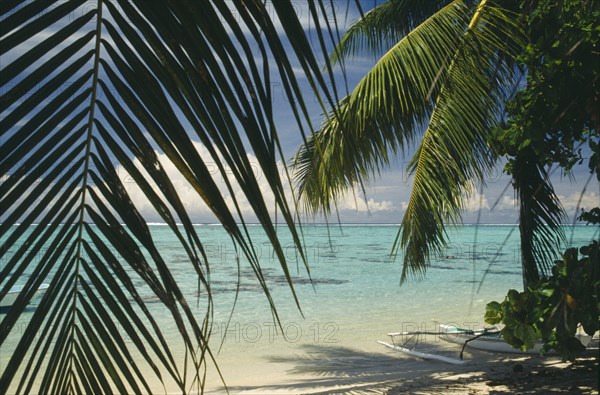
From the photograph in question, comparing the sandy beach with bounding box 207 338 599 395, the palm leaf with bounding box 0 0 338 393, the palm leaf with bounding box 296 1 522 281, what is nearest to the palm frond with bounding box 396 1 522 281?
the palm leaf with bounding box 296 1 522 281

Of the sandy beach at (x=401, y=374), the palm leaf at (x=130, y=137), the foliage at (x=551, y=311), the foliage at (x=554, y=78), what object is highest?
the foliage at (x=554, y=78)

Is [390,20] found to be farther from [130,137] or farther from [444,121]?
[130,137]

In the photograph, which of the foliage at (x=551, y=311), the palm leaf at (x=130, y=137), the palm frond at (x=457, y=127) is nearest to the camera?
the palm leaf at (x=130, y=137)

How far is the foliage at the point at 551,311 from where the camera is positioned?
9.21ft

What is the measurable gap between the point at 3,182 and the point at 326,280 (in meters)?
24.6

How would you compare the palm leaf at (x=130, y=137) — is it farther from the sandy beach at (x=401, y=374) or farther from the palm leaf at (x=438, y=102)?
the sandy beach at (x=401, y=374)

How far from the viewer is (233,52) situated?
591 millimetres

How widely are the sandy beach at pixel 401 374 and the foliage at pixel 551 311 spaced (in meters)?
1.76

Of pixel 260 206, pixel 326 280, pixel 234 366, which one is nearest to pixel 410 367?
pixel 234 366

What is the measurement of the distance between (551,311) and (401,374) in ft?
16.8

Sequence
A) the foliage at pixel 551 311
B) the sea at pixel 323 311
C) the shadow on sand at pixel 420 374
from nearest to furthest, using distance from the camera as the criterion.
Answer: the foliage at pixel 551 311 → the shadow on sand at pixel 420 374 → the sea at pixel 323 311

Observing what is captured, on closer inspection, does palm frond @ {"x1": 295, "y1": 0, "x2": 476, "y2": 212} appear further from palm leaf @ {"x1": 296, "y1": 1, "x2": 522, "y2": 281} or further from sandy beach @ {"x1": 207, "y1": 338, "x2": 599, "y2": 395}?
sandy beach @ {"x1": 207, "y1": 338, "x2": 599, "y2": 395}

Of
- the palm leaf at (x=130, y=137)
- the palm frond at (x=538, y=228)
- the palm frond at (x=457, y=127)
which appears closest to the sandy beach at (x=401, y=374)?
the palm frond at (x=538, y=228)

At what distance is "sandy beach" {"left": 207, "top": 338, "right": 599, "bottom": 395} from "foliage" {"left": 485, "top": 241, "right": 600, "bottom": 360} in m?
1.76
